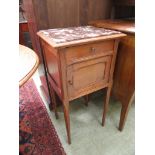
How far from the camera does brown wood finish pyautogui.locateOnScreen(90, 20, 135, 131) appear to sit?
0.95m

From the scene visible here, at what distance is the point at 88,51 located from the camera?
2.80ft

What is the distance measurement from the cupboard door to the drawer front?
0.04m

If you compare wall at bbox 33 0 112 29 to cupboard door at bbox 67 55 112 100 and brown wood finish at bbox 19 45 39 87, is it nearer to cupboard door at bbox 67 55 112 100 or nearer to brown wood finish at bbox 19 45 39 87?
brown wood finish at bbox 19 45 39 87

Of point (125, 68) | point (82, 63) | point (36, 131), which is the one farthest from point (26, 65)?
point (36, 131)

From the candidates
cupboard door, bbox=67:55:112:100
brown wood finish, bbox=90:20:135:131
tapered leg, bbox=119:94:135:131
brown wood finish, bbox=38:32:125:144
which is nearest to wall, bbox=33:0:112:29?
brown wood finish, bbox=90:20:135:131

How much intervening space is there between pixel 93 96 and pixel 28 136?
850 millimetres

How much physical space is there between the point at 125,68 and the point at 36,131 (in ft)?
3.16

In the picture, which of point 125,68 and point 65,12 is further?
point 65,12

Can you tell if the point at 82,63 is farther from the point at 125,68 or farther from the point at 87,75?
the point at 125,68

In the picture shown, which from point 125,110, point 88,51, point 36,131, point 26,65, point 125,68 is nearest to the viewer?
point 26,65

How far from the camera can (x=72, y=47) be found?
0.78 meters

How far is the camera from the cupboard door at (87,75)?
0.88 metres

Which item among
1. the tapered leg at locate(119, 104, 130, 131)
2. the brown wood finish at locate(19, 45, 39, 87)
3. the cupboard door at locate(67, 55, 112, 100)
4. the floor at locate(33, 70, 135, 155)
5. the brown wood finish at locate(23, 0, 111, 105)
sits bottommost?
the floor at locate(33, 70, 135, 155)
